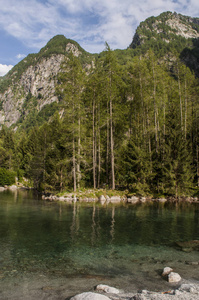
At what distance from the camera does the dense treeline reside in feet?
103

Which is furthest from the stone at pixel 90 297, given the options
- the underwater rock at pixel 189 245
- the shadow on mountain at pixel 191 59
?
the shadow on mountain at pixel 191 59

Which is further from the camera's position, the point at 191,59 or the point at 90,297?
the point at 191,59

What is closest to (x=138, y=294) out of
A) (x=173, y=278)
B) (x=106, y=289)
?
(x=106, y=289)

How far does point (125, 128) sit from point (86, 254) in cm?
3186

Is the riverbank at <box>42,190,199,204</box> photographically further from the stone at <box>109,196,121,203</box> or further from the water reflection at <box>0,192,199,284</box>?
the water reflection at <box>0,192,199,284</box>

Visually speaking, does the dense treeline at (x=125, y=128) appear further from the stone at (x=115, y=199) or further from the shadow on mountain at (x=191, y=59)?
the shadow on mountain at (x=191, y=59)

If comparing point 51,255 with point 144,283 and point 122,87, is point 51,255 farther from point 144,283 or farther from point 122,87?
point 122,87

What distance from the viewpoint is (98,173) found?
37.3 metres

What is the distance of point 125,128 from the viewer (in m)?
40.1

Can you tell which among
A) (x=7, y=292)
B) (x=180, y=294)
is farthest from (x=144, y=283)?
(x=7, y=292)

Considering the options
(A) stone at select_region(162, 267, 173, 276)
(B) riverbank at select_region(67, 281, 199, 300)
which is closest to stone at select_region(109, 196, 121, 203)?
(A) stone at select_region(162, 267, 173, 276)

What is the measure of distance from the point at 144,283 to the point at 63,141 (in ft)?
92.7

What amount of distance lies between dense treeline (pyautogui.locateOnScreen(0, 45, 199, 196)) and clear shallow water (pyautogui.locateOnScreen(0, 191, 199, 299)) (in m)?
A: 14.8

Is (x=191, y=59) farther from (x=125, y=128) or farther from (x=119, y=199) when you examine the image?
(x=119, y=199)
